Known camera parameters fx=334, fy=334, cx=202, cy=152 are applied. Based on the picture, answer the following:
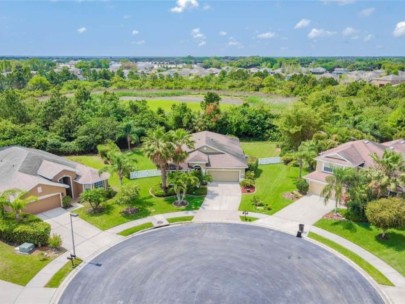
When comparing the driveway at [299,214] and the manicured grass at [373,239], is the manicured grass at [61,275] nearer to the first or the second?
the driveway at [299,214]

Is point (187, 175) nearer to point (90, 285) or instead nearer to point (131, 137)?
point (90, 285)

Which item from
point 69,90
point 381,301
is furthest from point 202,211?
point 69,90

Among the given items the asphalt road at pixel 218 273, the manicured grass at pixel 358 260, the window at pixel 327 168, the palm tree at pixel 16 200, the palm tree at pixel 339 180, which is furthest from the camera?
the window at pixel 327 168

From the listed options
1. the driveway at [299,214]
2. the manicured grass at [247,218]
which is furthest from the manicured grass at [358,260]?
the manicured grass at [247,218]

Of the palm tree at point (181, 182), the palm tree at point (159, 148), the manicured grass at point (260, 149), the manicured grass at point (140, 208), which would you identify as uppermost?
the palm tree at point (159, 148)

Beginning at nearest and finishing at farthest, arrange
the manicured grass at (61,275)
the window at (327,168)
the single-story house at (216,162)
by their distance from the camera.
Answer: the manicured grass at (61,275), the window at (327,168), the single-story house at (216,162)
